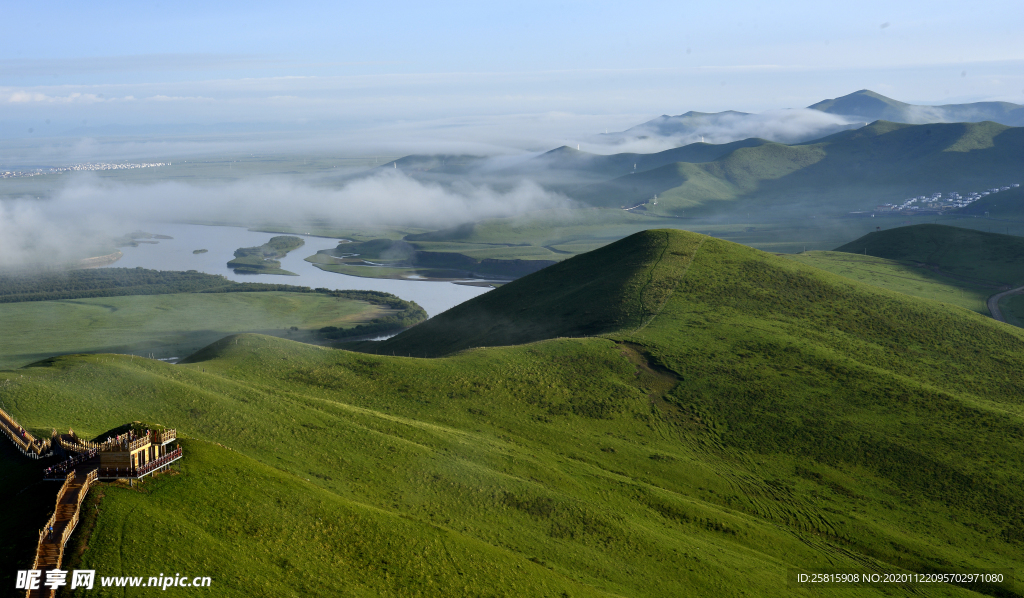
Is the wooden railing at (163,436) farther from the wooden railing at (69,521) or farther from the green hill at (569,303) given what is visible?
the green hill at (569,303)

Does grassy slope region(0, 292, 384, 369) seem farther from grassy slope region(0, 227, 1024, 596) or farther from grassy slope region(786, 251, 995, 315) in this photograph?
grassy slope region(786, 251, 995, 315)

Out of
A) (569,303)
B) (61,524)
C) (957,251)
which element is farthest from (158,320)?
(957,251)

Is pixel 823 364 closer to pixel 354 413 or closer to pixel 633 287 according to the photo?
pixel 633 287

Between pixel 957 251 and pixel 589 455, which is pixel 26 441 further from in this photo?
pixel 957 251

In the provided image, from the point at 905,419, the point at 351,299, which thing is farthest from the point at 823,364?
the point at 351,299

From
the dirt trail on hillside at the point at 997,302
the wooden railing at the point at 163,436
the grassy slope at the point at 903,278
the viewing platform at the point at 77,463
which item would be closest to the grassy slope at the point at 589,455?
the viewing platform at the point at 77,463

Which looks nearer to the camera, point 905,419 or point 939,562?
point 939,562
